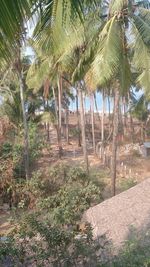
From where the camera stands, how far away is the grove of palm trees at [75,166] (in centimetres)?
443

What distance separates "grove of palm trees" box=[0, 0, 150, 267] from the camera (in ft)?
14.5

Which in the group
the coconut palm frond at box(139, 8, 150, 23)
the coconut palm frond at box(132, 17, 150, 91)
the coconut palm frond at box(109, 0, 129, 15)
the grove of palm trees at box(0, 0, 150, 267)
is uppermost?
the coconut palm frond at box(109, 0, 129, 15)

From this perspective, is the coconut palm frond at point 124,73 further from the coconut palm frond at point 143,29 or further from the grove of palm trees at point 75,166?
the coconut palm frond at point 143,29

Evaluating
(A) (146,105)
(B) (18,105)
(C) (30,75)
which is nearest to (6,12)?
(C) (30,75)

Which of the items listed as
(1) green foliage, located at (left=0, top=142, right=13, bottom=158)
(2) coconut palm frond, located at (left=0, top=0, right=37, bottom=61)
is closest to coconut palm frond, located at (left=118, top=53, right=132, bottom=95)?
(1) green foliage, located at (left=0, top=142, right=13, bottom=158)

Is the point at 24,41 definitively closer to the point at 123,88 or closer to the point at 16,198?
the point at 123,88

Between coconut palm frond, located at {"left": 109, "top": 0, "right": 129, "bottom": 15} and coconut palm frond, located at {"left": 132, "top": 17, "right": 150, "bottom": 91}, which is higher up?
coconut palm frond, located at {"left": 109, "top": 0, "right": 129, "bottom": 15}

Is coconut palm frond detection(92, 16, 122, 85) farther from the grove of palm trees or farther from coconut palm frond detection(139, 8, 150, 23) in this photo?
coconut palm frond detection(139, 8, 150, 23)

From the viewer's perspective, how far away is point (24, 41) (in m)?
4.07

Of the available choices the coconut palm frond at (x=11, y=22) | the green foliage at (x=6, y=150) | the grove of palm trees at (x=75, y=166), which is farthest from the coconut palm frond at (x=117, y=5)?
the coconut palm frond at (x=11, y=22)

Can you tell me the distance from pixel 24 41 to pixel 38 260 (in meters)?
3.43

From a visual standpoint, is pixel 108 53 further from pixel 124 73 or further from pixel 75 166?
pixel 75 166

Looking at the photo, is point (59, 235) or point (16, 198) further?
point (16, 198)

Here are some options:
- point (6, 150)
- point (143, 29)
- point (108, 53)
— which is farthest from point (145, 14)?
point (6, 150)
